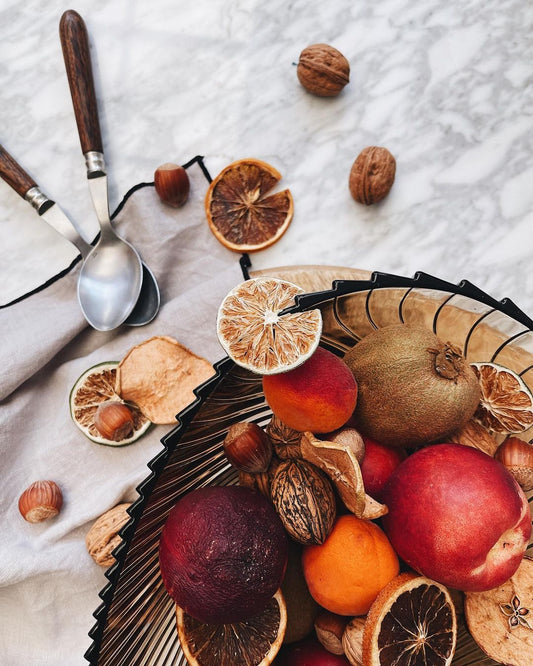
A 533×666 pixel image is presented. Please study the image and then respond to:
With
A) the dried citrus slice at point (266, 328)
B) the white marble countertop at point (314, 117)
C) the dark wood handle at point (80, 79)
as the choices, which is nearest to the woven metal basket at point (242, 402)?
the dried citrus slice at point (266, 328)

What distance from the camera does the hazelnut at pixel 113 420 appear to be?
96 cm

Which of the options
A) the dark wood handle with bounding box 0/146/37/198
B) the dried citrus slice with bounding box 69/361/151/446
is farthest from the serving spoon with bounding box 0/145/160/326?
the dried citrus slice with bounding box 69/361/151/446

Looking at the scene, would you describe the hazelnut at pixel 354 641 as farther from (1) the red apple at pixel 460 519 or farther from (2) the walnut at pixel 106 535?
(2) the walnut at pixel 106 535

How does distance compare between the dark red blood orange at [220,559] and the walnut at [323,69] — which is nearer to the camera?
the dark red blood orange at [220,559]

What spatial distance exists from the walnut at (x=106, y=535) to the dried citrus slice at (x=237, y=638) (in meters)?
0.27

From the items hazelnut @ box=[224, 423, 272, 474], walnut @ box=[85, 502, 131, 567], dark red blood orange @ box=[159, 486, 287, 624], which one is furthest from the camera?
walnut @ box=[85, 502, 131, 567]

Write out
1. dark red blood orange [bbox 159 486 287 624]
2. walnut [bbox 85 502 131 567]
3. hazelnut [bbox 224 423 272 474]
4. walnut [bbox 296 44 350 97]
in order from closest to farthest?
dark red blood orange [bbox 159 486 287 624]
hazelnut [bbox 224 423 272 474]
walnut [bbox 85 502 131 567]
walnut [bbox 296 44 350 97]

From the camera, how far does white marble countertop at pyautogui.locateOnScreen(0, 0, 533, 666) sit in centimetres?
108

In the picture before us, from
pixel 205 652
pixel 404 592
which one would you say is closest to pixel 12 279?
pixel 205 652

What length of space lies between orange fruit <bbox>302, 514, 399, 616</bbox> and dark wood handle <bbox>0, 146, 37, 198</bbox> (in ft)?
2.77

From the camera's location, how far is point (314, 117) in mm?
1108

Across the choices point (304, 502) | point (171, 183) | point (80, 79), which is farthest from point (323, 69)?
point (304, 502)

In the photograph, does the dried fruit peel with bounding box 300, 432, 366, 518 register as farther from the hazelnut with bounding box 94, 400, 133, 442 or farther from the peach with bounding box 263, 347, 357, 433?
the hazelnut with bounding box 94, 400, 133, 442

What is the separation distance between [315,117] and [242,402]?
24.8 inches
